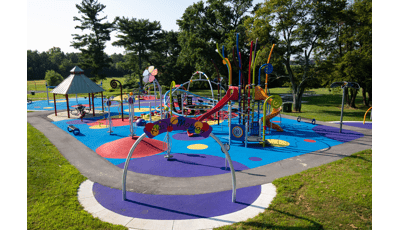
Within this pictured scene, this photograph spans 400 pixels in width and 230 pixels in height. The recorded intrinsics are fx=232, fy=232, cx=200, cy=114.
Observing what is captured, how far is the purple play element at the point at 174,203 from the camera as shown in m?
7.99

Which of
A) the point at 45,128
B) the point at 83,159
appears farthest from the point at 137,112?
the point at 83,159

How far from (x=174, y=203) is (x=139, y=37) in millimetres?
50972

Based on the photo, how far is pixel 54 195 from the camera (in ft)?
30.0

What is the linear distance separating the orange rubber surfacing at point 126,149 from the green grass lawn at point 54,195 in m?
2.31

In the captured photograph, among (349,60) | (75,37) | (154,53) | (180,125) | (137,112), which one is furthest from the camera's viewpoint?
(154,53)

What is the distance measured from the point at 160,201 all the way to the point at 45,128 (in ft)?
57.5

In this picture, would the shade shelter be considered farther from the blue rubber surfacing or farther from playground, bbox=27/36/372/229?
playground, bbox=27/36/372/229

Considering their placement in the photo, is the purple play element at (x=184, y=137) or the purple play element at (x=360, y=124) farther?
the purple play element at (x=360, y=124)

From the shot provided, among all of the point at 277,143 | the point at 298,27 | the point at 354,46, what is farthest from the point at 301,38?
the point at 277,143

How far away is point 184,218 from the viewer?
7.77m

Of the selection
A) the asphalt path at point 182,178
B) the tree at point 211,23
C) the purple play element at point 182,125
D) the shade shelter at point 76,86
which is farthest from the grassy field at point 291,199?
the tree at point 211,23

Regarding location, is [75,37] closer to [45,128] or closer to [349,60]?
[45,128]

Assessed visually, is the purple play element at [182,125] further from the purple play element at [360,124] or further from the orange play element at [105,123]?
the purple play element at [360,124]

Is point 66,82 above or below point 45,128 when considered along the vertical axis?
above
